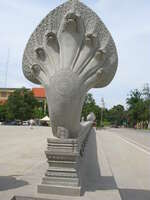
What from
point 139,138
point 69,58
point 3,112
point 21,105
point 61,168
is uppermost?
point 21,105

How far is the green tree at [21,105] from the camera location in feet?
209

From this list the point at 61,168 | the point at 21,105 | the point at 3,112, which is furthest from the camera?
the point at 3,112

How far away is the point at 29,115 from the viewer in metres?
64.1

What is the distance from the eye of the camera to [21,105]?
208 feet

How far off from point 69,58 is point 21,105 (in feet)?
196

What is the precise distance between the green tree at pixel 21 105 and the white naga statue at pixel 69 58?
5950 centimetres

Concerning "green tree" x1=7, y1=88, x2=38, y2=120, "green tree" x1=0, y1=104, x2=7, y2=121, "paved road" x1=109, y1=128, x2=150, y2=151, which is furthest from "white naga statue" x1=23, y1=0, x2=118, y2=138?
"green tree" x1=0, y1=104, x2=7, y2=121

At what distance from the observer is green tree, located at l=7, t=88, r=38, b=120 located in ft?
209

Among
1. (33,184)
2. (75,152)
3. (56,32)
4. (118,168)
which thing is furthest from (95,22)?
(118,168)

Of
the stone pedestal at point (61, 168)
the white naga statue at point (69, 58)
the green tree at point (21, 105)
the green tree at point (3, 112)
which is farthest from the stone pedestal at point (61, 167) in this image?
the green tree at point (3, 112)

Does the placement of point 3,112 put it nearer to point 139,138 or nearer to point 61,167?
point 139,138

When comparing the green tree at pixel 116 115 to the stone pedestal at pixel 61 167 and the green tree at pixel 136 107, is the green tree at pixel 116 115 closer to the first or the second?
the green tree at pixel 136 107

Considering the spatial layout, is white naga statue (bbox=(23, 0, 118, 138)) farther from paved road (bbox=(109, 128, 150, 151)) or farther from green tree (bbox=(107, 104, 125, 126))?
green tree (bbox=(107, 104, 125, 126))

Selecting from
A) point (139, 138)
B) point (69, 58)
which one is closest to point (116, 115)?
point (139, 138)
